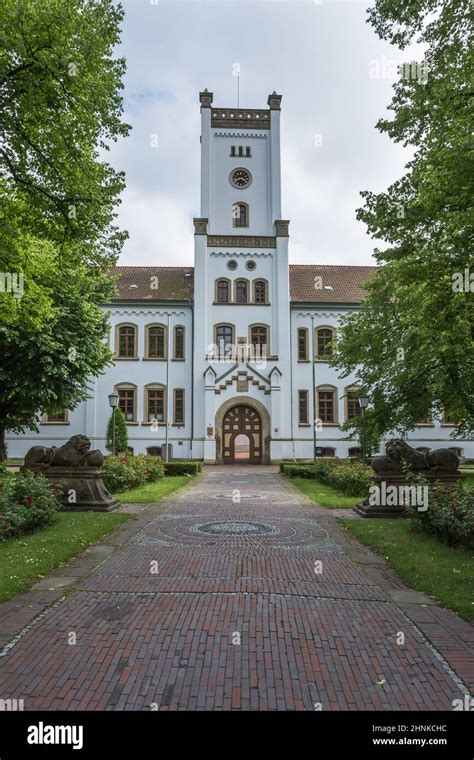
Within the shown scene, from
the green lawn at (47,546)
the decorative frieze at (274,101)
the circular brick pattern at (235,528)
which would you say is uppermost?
the decorative frieze at (274,101)

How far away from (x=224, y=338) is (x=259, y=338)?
2230 millimetres

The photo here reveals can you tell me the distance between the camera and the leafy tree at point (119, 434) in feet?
104

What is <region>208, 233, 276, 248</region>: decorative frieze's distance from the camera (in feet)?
110

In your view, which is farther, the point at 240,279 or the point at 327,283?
the point at 327,283

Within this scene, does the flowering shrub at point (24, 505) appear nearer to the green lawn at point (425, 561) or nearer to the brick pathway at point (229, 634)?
the brick pathway at point (229, 634)

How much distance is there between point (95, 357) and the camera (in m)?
20.0

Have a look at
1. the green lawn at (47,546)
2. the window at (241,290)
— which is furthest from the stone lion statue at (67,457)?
the window at (241,290)

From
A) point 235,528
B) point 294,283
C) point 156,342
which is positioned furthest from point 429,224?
point 294,283

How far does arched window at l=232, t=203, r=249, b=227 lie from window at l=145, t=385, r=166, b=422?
39.0 ft

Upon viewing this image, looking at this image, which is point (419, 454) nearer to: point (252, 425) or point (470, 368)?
point (470, 368)

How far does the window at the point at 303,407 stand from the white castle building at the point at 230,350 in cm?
6

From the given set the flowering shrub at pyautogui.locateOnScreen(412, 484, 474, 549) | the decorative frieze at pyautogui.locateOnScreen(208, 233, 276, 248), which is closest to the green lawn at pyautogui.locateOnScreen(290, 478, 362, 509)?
the flowering shrub at pyautogui.locateOnScreen(412, 484, 474, 549)

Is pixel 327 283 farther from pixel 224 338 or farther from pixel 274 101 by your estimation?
pixel 274 101

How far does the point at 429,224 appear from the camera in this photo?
10.2 meters
